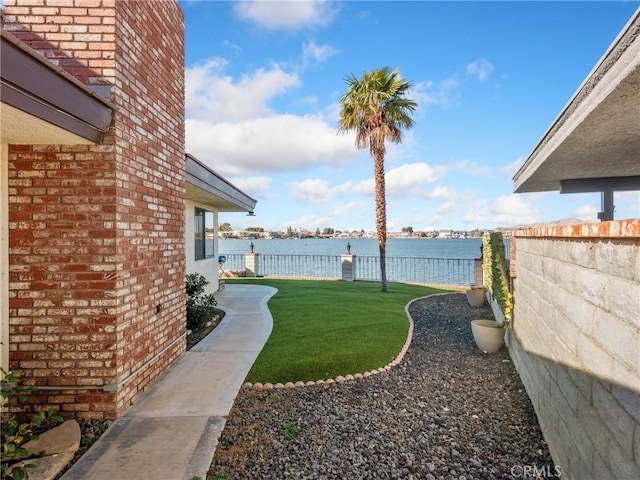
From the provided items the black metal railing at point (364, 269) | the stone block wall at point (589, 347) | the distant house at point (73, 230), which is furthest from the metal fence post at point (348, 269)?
the distant house at point (73, 230)

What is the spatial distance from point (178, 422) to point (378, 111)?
468 inches

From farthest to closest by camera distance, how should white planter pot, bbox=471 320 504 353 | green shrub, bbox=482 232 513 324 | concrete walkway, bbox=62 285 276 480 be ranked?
white planter pot, bbox=471 320 504 353
green shrub, bbox=482 232 513 324
concrete walkway, bbox=62 285 276 480

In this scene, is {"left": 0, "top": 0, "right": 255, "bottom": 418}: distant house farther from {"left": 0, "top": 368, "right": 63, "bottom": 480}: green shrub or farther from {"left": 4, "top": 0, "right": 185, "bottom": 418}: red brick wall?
{"left": 0, "top": 368, "right": 63, "bottom": 480}: green shrub

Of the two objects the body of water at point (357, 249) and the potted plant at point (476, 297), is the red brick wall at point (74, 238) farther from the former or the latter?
the body of water at point (357, 249)

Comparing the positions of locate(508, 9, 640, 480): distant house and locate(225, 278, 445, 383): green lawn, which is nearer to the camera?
locate(508, 9, 640, 480): distant house

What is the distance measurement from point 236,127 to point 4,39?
19.9 metres

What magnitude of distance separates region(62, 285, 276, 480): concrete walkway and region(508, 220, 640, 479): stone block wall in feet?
8.79

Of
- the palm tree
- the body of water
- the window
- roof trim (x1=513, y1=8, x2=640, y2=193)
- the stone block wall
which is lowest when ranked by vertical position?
the body of water

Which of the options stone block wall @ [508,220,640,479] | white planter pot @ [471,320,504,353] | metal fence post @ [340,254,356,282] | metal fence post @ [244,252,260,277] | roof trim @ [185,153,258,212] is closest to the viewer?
stone block wall @ [508,220,640,479]

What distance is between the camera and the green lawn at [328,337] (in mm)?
4645

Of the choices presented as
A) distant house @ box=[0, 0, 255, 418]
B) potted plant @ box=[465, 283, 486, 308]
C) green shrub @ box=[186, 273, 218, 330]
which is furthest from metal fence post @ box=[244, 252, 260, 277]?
distant house @ box=[0, 0, 255, 418]

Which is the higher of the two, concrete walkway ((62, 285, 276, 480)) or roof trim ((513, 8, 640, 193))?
roof trim ((513, 8, 640, 193))

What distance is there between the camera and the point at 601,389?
1.90 metres

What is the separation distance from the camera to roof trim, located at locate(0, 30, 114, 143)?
6.88 feet
